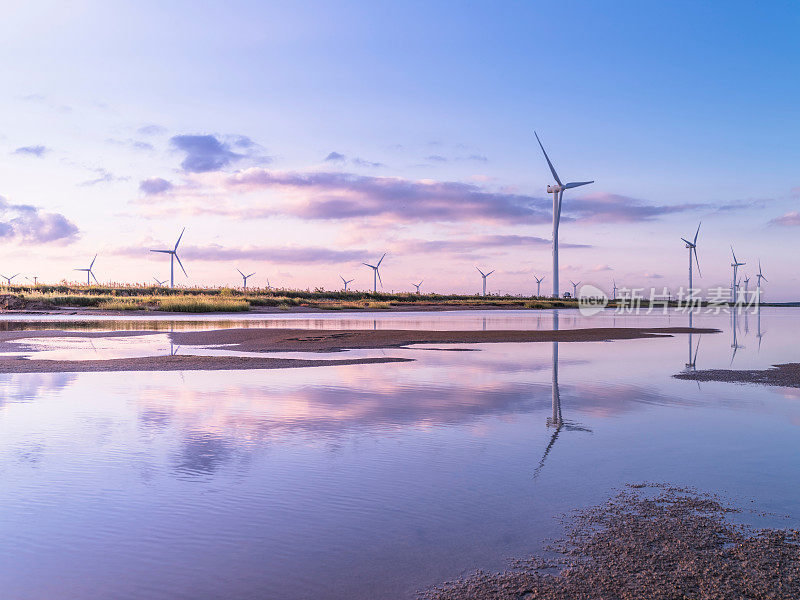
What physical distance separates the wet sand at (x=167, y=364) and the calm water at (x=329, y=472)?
3187mm

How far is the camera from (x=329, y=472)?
27.0 ft

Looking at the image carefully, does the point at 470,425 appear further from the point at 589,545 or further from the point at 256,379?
the point at 256,379

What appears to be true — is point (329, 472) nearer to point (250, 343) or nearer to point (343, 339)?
point (250, 343)

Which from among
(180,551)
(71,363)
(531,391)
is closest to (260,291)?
(71,363)

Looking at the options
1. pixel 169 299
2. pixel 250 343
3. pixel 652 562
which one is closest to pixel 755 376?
pixel 652 562

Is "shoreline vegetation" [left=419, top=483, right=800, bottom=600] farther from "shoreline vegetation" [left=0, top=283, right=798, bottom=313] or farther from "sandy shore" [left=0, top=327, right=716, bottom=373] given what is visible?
"shoreline vegetation" [left=0, top=283, right=798, bottom=313]

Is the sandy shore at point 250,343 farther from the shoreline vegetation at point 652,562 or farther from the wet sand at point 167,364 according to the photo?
the shoreline vegetation at point 652,562

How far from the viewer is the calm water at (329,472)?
5.46 meters

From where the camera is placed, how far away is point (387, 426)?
1109cm

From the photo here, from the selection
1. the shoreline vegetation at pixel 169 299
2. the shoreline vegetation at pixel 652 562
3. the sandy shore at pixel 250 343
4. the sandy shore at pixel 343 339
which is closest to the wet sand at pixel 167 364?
the sandy shore at pixel 250 343

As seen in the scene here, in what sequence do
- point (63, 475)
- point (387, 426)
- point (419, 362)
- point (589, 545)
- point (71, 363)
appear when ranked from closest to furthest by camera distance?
1. point (589, 545)
2. point (63, 475)
3. point (387, 426)
4. point (71, 363)
5. point (419, 362)

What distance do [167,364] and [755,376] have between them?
17770 millimetres

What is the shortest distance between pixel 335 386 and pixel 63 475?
8.48m

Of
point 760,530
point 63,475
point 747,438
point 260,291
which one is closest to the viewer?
point 760,530
